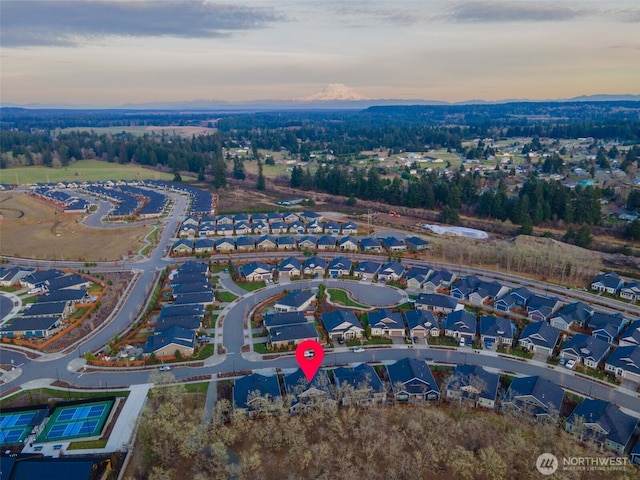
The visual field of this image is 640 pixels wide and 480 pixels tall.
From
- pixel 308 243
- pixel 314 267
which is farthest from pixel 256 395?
pixel 308 243

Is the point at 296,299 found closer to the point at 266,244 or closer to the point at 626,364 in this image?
the point at 266,244

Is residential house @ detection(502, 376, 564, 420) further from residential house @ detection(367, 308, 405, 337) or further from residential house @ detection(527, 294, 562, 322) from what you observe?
residential house @ detection(527, 294, 562, 322)

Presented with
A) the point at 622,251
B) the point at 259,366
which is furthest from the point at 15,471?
the point at 622,251

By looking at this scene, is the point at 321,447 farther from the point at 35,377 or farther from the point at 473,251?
the point at 473,251

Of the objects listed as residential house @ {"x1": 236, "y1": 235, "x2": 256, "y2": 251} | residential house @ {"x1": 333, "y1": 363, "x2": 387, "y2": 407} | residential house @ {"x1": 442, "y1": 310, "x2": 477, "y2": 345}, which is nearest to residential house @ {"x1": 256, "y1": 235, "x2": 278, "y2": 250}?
residential house @ {"x1": 236, "y1": 235, "x2": 256, "y2": 251}

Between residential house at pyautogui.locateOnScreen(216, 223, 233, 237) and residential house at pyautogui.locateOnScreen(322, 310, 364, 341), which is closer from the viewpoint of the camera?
residential house at pyautogui.locateOnScreen(322, 310, 364, 341)

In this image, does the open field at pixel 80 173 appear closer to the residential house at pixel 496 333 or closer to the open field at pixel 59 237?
the open field at pixel 59 237
